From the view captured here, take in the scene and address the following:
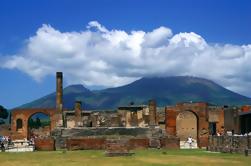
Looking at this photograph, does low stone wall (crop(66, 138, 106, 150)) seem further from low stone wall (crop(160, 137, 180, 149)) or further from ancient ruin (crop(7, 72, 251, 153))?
low stone wall (crop(160, 137, 180, 149))

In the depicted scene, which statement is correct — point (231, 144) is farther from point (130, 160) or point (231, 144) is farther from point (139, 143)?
point (130, 160)

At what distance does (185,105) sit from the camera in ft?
168

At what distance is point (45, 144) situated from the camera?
135 ft

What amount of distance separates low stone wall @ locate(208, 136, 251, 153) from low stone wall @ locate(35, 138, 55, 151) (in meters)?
12.2

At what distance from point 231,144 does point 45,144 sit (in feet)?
48.6

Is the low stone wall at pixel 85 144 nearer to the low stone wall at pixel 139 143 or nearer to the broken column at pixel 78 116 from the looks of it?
the low stone wall at pixel 139 143

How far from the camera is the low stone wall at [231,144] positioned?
31359mm

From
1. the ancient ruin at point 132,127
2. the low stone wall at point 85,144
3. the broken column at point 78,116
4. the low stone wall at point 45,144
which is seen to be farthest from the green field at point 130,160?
the broken column at point 78,116

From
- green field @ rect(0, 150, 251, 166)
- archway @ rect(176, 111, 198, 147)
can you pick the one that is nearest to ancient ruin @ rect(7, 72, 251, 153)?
archway @ rect(176, 111, 198, 147)

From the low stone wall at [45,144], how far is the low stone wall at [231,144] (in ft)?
39.9

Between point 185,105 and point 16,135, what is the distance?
27.6 meters

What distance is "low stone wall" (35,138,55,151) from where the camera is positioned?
133 ft

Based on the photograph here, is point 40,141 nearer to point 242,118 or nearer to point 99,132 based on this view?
point 99,132

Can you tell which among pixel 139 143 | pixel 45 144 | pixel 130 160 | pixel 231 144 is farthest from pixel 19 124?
pixel 130 160
